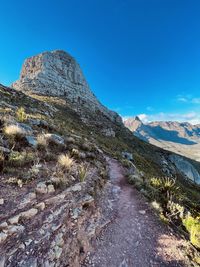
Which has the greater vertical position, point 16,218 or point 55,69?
point 55,69

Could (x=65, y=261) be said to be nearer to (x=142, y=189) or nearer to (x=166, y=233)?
(x=166, y=233)

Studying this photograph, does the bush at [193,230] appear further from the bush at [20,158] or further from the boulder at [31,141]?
the boulder at [31,141]

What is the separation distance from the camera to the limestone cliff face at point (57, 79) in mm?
54219

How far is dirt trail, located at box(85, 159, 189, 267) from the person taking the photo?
5.12 metres

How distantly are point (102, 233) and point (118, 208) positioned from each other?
2002mm

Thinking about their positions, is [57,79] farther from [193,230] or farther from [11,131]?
[193,230]

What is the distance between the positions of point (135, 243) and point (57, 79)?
Answer: 201 feet

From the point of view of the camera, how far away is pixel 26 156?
6668mm

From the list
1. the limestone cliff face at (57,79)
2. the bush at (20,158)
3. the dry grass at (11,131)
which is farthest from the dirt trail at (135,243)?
the limestone cliff face at (57,79)

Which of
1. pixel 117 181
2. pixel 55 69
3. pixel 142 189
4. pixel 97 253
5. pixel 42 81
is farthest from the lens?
pixel 55 69

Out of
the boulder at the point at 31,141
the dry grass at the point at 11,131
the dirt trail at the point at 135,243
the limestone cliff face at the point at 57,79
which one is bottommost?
the dirt trail at the point at 135,243

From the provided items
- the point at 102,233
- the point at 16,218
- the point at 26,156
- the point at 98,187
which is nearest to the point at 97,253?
the point at 102,233

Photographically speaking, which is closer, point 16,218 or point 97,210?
point 16,218

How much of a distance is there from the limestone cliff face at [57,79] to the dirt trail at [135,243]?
4869 cm
